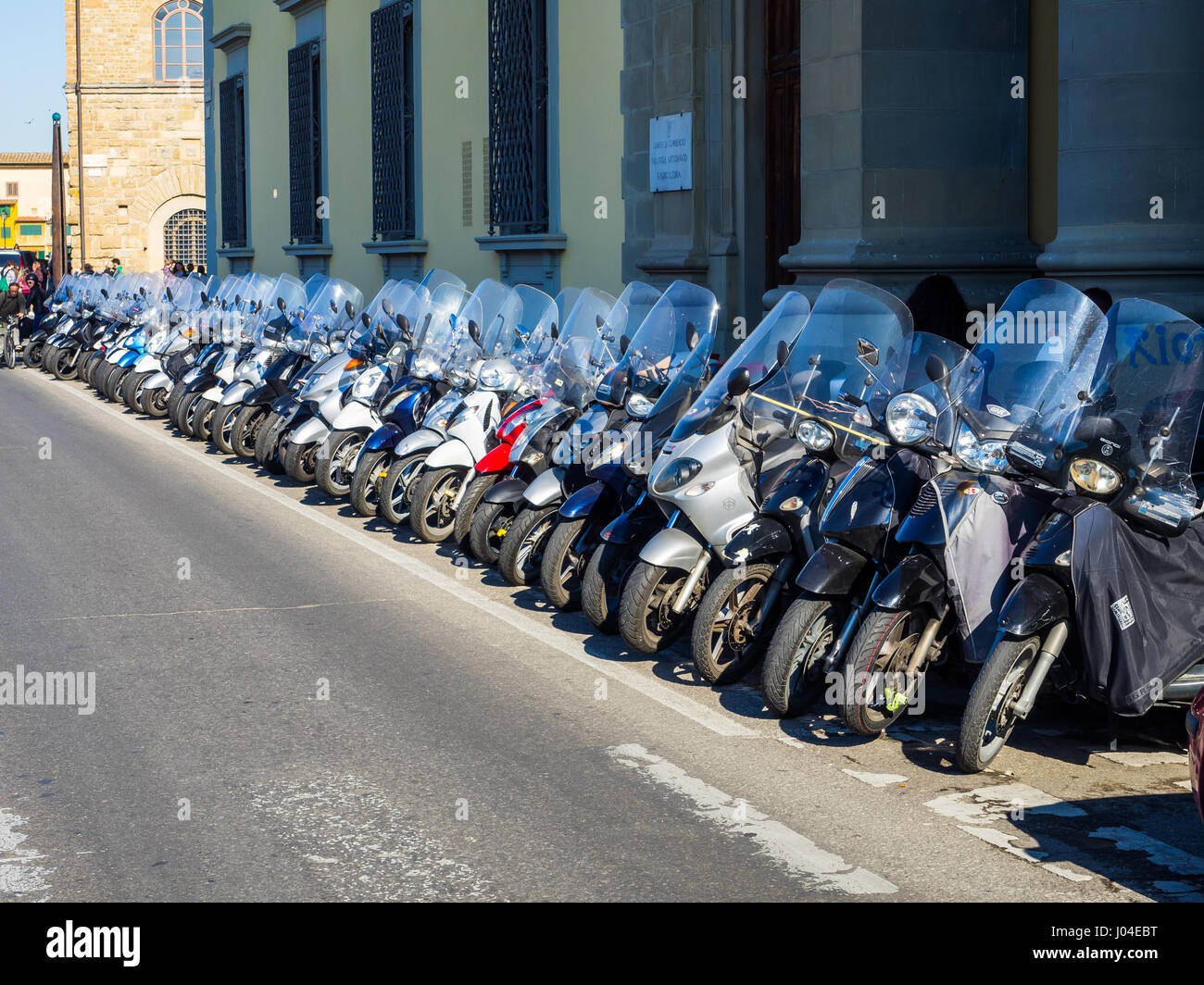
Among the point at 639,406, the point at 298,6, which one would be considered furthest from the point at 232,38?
the point at 639,406

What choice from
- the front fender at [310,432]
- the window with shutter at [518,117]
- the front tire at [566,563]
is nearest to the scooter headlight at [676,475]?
the front tire at [566,563]

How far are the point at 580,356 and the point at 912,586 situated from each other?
11.2 ft

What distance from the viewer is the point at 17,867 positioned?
4.48 meters

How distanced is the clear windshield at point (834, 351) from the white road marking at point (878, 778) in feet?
5.36

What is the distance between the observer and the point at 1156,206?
29.5ft

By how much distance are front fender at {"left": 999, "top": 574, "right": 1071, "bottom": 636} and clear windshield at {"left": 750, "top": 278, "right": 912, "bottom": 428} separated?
53.7 inches

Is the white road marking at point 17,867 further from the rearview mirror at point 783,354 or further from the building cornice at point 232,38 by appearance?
the building cornice at point 232,38

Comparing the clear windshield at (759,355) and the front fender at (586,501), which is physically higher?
the clear windshield at (759,355)

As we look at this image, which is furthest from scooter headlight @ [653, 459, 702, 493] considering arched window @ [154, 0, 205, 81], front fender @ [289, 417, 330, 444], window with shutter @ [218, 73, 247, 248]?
arched window @ [154, 0, 205, 81]

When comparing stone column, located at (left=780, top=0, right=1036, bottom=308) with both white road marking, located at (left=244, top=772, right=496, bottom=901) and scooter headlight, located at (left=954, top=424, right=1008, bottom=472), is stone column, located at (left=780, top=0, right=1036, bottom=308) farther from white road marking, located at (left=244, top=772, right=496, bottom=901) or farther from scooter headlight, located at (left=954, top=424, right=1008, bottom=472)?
white road marking, located at (left=244, top=772, right=496, bottom=901)

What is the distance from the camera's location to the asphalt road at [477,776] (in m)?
4.42

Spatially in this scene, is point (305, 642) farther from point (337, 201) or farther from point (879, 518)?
point (337, 201)

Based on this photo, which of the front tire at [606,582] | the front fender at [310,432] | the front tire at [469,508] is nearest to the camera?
the front tire at [606,582]
